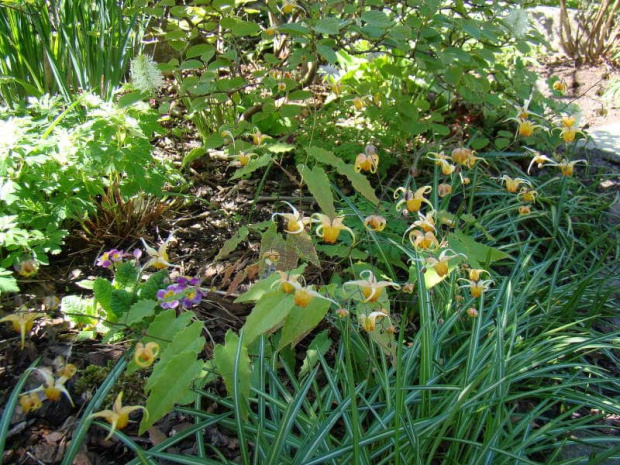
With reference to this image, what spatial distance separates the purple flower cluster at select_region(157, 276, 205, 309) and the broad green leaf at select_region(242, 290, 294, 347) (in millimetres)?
350

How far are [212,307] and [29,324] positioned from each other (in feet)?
2.55

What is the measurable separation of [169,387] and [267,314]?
0.32 metres

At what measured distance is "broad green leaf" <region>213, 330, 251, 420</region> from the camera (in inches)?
53.6

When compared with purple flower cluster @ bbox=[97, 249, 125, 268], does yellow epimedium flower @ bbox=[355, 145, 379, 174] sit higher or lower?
higher

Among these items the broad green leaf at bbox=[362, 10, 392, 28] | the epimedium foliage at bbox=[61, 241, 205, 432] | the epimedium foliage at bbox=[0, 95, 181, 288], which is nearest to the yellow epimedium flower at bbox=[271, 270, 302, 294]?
the epimedium foliage at bbox=[61, 241, 205, 432]

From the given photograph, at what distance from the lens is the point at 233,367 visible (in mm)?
1370

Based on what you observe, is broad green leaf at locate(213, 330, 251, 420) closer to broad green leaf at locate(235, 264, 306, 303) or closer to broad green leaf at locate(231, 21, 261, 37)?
broad green leaf at locate(235, 264, 306, 303)

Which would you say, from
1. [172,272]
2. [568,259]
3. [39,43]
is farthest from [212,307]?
[39,43]

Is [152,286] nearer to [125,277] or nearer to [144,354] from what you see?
[125,277]

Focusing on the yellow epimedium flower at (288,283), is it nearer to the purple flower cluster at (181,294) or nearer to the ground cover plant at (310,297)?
the ground cover plant at (310,297)

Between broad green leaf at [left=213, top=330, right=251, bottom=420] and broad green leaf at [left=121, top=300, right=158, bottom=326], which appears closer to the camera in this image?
broad green leaf at [left=213, top=330, right=251, bottom=420]

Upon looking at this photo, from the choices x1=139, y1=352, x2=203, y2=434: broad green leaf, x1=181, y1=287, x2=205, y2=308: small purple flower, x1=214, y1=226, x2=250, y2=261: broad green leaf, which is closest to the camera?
x1=139, y1=352, x2=203, y2=434: broad green leaf

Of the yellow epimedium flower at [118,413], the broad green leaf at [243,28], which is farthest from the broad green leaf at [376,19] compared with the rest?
the yellow epimedium flower at [118,413]

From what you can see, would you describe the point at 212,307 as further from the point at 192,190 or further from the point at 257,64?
the point at 257,64
